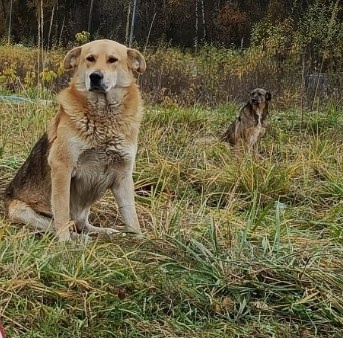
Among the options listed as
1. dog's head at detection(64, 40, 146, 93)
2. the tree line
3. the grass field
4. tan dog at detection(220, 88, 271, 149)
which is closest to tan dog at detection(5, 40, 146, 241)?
dog's head at detection(64, 40, 146, 93)

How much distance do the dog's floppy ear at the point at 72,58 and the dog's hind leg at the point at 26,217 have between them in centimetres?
95

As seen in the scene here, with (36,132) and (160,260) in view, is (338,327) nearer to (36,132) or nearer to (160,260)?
(160,260)

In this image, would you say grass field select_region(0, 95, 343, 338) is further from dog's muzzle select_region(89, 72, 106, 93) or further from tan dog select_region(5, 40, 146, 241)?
dog's muzzle select_region(89, 72, 106, 93)

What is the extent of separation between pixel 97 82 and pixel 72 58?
0.37 meters

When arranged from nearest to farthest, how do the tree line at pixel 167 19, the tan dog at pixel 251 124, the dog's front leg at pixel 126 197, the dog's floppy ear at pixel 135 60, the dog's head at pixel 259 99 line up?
the dog's front leg at pixel 126 197 → the dog's floppy ear at pixel 135 60 → the tan dog at pixel 251 124 → the dog's head at pixel 259 99 → the tree line at pixel 167 19

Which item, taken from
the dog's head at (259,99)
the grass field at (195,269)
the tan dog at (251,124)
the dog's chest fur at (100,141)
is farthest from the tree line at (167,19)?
the dog's chest fur at (100,141)

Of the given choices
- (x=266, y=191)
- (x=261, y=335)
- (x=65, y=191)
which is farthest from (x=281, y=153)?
(x=261, y=335)

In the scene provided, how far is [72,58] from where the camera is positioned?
183 inches

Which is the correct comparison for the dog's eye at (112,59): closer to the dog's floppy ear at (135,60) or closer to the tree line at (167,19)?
the dog's floppy ear at (135,60)

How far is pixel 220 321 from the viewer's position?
3.20m

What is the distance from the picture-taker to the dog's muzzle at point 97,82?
440 centimetres

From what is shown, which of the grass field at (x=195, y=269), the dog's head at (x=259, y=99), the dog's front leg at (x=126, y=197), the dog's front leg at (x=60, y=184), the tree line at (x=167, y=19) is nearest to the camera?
the grass field at (x=195, y=269)

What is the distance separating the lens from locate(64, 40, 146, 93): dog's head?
14.5 ft

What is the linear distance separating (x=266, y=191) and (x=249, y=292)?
2009mm
